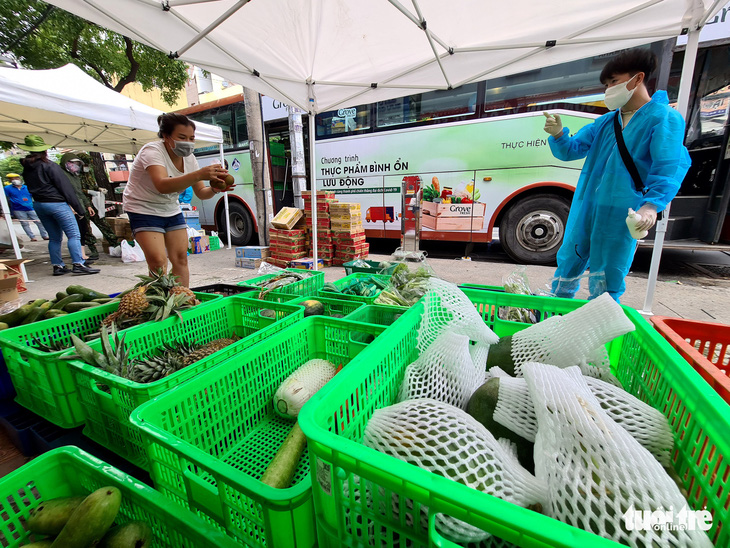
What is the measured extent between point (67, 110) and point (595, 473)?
7705mm

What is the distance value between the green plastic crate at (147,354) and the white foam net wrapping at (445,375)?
2.60 ft

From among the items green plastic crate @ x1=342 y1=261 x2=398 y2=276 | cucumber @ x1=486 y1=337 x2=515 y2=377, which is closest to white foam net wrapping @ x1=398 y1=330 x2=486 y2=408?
cucumber @ x1=486 y1=337 x2=515 y2=377

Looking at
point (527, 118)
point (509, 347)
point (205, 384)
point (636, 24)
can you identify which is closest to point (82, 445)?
point (205, 384)

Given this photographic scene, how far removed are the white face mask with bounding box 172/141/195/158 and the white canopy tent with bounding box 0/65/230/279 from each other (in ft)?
13.1

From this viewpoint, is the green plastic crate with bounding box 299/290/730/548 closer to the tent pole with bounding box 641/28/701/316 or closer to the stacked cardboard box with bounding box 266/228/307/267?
the tent pole with bounding box 641/28/701/316

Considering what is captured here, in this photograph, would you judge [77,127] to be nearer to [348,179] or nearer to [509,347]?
[348,179]

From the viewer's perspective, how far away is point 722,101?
4.80 meters

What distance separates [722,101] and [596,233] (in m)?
4.99

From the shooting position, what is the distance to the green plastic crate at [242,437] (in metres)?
0.67

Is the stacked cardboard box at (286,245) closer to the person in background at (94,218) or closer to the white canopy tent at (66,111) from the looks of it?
the white canopy tent at (66,111)

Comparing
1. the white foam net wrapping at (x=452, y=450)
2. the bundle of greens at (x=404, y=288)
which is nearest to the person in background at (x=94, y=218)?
the bundle of greens at (x=404, y=288)

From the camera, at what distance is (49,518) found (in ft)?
2.32

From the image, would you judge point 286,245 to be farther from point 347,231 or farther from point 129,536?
point 129,536

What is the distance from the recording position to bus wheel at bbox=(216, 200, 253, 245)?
959 cm
